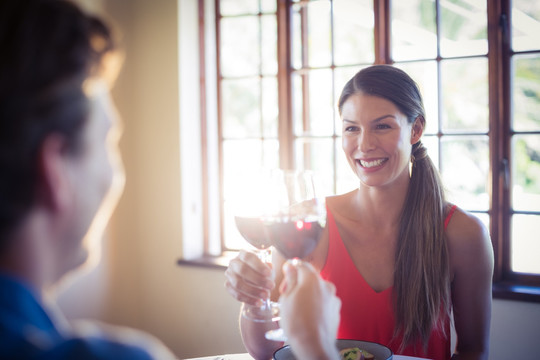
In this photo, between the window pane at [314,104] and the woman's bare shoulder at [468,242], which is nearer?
the woman's bare shoulder at [468,242]

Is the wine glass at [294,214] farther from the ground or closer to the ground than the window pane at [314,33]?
closer to the ground

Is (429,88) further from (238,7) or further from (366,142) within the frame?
(238,7)

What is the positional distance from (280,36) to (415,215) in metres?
1.78

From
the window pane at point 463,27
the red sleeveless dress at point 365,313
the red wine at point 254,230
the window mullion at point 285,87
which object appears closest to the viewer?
the red wine at point 254,230

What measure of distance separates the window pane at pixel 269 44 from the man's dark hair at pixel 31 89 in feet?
9.05

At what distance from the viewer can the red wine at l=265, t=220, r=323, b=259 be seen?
1026mm

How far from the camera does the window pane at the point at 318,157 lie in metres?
3.02

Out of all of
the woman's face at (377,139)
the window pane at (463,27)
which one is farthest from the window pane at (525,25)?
the woman's face at (377,139)

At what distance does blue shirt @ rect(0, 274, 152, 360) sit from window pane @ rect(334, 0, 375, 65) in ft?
8.65

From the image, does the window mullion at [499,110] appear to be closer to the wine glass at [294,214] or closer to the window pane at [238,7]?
the window pane at [238,7]

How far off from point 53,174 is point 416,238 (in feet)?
4.52

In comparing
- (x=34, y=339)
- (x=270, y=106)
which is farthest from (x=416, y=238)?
(x=270, y=106)

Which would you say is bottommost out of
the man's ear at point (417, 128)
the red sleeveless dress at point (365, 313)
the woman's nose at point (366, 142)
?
the red sleeveless dress at point (365, 313)

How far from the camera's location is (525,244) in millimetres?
2559
